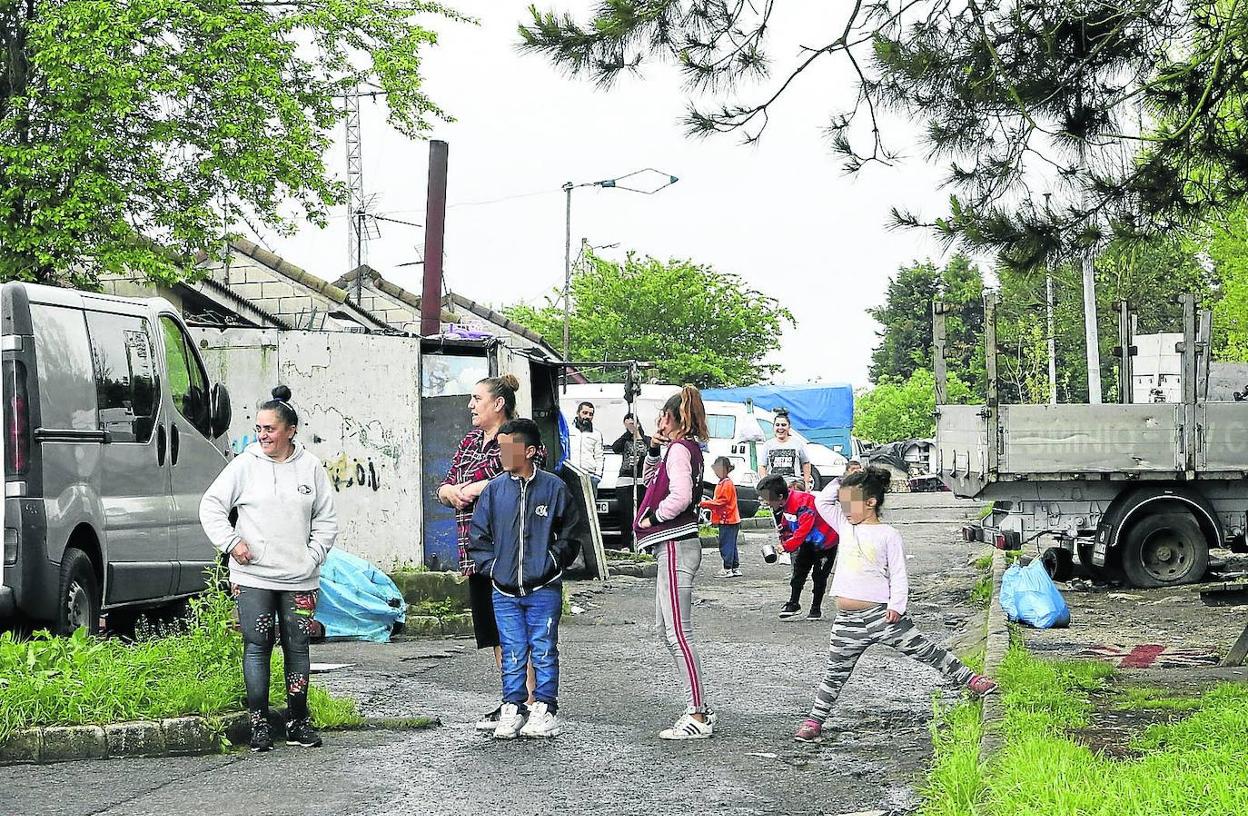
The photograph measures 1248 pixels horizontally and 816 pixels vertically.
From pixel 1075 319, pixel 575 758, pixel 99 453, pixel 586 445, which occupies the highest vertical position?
pixel 1075 319

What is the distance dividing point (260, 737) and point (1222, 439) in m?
11.4

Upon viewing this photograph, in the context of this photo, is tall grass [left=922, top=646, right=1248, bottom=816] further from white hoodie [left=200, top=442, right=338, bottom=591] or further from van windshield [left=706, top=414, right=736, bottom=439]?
van windshield [left=706, top=414, right=736, bottom=439]

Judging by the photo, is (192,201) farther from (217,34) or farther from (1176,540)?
(1176,540)

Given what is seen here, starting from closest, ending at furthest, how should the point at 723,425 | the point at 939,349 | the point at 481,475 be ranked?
the point at 481,475, the point at 939,349, the point at 723,425

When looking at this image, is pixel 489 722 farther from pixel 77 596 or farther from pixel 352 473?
pixel 352 473

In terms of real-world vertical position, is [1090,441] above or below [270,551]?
above

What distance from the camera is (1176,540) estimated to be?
15.7m

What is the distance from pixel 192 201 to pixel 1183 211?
13568 mm

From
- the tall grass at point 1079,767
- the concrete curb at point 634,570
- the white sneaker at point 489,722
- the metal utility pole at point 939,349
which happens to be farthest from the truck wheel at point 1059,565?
the white sneaker at point 489,722

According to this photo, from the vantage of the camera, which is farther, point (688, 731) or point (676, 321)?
point (676, 321)

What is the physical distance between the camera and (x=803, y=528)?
13.2m

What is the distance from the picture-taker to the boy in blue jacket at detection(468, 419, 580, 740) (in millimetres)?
7434

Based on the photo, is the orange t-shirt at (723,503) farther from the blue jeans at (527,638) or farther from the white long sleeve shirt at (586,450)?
the blue jeans at (527,638)

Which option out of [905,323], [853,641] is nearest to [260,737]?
[853,641]
